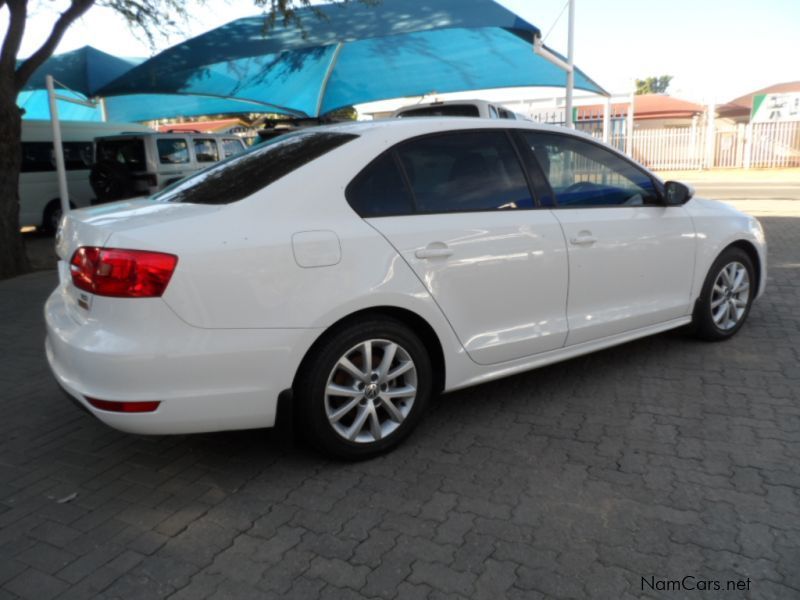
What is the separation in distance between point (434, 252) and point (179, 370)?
1.31 m

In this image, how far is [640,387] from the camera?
4.06 meters

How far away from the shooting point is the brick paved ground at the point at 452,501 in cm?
237

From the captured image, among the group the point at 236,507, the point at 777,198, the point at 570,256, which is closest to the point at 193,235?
the point at 236,507

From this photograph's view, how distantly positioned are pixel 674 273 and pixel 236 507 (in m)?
3.10

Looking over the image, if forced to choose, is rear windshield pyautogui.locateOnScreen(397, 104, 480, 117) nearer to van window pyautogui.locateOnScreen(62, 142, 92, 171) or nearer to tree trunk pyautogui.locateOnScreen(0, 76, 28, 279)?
tree trunk pyautogui.locateOnScreen(0, 76, 28, 279)

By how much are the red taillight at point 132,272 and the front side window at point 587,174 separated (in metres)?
2.20

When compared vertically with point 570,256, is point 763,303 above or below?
below

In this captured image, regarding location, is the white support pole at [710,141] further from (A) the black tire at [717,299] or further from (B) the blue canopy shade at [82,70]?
(A) the black tire at [717,299]

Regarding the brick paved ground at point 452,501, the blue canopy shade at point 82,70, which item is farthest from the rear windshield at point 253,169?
the blue canopy shade at point 82,70

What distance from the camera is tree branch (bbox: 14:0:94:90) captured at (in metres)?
8.80

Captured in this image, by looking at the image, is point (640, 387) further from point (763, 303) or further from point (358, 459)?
point (763, 303)

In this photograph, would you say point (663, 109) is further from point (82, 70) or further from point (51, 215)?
point (51, 215)

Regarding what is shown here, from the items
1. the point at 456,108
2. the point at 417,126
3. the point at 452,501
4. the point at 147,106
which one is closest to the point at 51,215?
the point at 147,106

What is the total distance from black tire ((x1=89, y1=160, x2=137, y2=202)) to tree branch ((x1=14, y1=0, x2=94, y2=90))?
3365 millimetres
